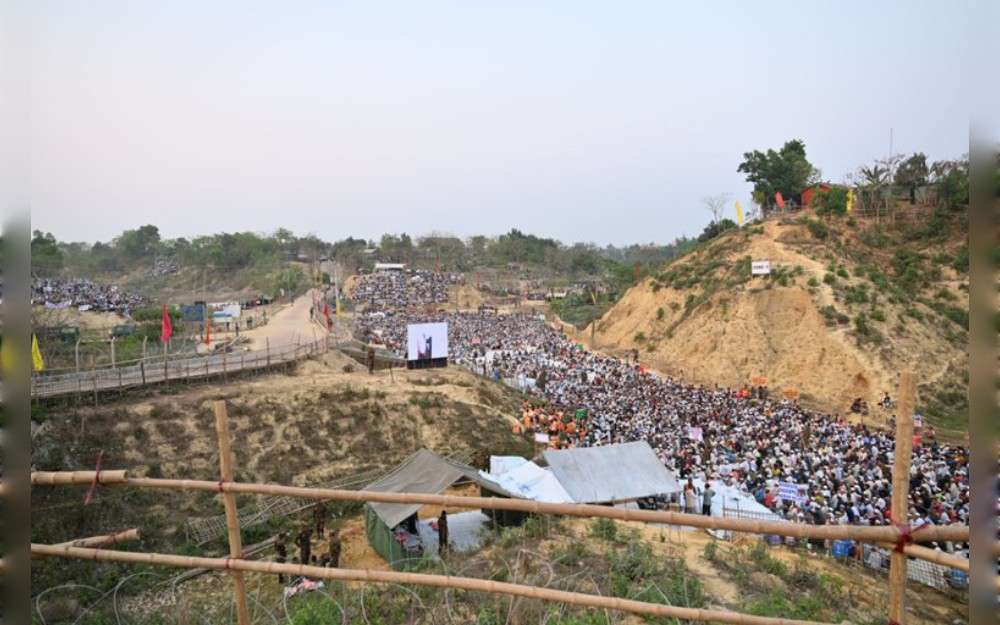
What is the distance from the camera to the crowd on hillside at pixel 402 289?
55.8 metres

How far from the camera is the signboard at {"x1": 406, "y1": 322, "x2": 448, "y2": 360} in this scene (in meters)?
23.3

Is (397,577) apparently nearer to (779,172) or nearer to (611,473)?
(611,473)

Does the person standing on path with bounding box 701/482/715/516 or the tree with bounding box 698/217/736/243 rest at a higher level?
the tree with bounding box 698/217/736/243

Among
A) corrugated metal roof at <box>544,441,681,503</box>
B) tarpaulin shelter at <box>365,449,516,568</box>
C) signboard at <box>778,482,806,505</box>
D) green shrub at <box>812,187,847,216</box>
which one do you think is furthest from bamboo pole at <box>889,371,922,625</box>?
green shrub at <box>812,187,847,216</box>

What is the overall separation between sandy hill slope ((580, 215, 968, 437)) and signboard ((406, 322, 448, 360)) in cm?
1709

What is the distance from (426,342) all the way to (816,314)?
23.6 metres

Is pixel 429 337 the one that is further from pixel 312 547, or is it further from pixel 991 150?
pixel 991 150

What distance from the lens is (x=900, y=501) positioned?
2574 millimetres

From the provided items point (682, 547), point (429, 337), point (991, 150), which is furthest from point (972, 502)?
point (429, 337)

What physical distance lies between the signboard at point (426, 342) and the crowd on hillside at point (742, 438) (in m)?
5.08

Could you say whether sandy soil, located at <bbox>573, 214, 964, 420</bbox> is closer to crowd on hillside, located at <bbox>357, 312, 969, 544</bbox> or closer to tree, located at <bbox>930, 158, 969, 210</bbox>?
crowd on hillside, located at <bbox>357, 312, 969, 544</bbox>

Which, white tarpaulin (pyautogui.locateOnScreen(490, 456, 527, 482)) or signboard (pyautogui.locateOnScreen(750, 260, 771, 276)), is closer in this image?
white tarpaulin (pyautogui.locateOnScreen(490, 456, 527, 482))

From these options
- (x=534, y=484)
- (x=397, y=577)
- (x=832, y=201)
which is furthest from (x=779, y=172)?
(x=397, y=577)

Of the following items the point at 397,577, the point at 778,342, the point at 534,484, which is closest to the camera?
the point at 397,577
